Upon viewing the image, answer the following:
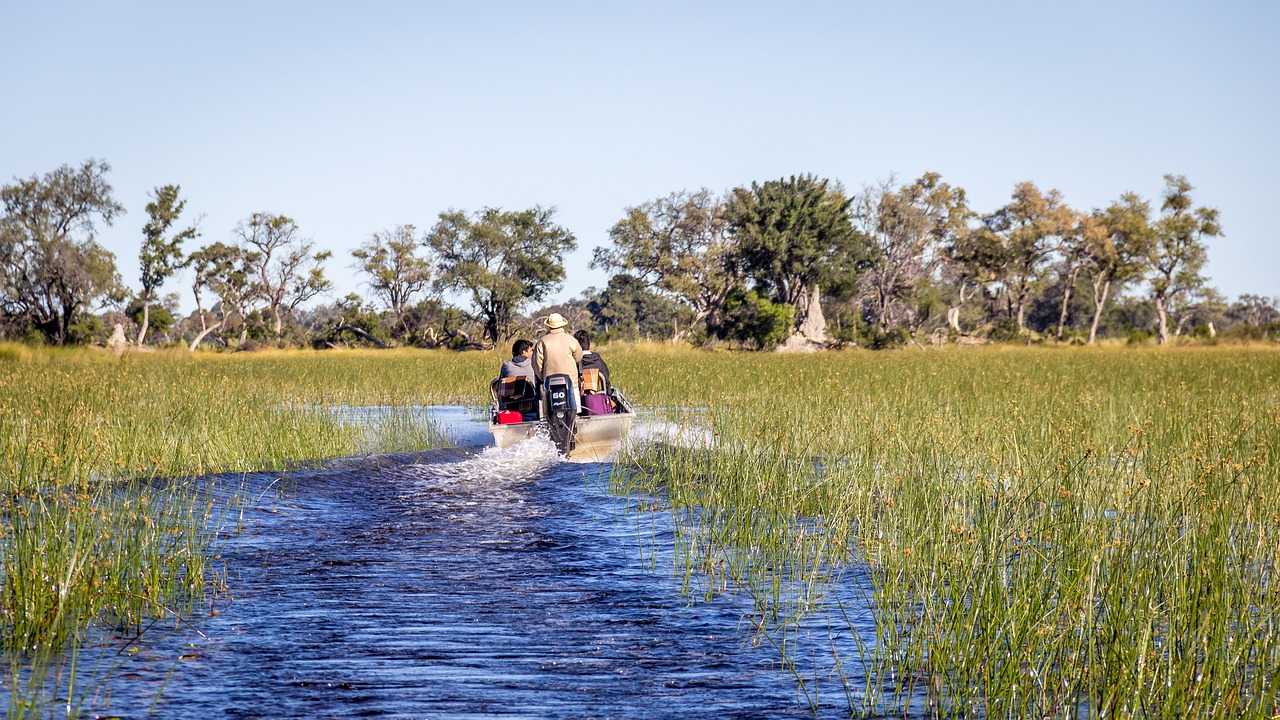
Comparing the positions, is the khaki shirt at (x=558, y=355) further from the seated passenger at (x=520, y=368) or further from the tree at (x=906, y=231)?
the tree at (x=906, y=231)

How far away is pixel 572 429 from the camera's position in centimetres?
1276

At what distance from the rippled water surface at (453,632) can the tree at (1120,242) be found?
52453 millimetres

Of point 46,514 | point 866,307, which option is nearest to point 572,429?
point 46,514

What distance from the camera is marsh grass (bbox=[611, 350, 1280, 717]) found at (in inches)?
169

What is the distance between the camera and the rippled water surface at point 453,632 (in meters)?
4.58

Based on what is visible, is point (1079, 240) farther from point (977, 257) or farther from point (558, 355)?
point (558, 355)

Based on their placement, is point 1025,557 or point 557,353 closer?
point 1025,557

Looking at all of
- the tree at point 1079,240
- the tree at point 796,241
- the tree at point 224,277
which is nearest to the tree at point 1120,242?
the tree at point 1079,240

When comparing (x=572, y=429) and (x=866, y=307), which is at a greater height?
(x=866, y=307)

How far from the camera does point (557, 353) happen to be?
1299 cm

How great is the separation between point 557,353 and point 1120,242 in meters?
51.2

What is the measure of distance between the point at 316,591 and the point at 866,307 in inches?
2450

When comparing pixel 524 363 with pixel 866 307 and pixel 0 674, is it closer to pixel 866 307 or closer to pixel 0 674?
pixel 0 674

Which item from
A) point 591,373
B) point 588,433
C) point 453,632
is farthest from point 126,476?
point 591,373
